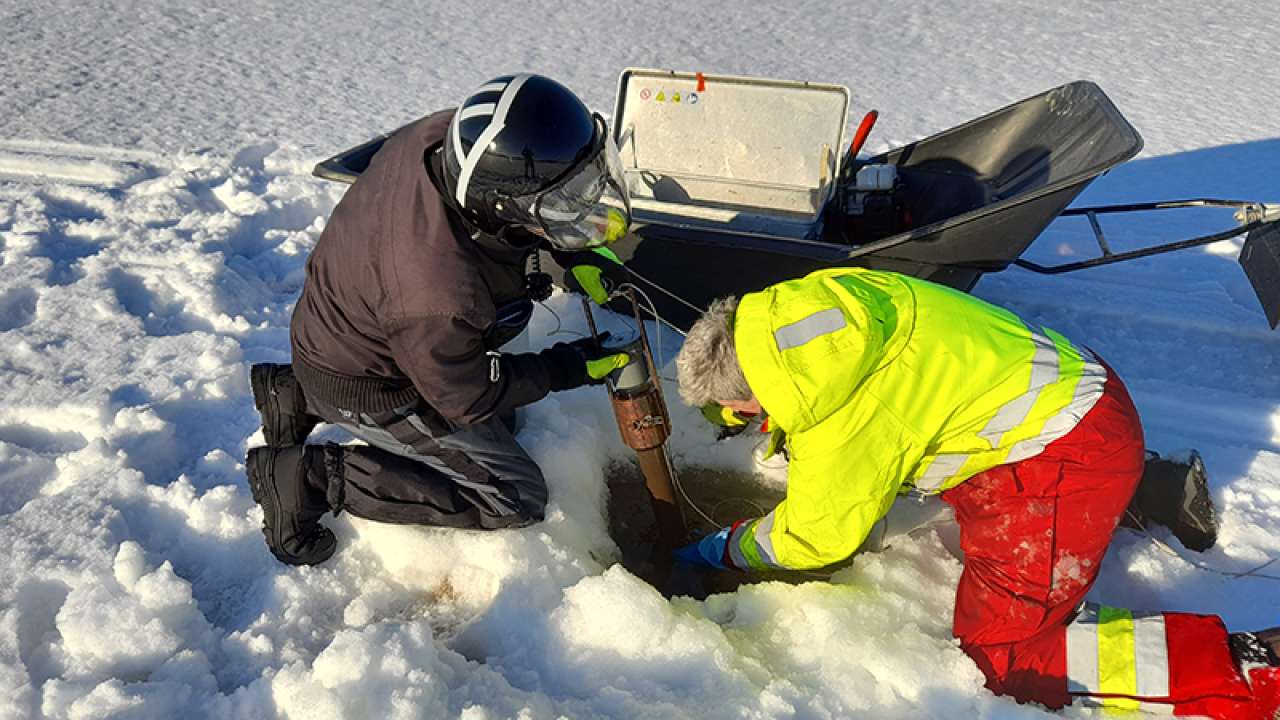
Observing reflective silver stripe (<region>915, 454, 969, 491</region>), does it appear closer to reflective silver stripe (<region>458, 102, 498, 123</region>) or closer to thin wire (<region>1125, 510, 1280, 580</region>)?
thin wire (<region>1125, 510, 1280, 580</region>)

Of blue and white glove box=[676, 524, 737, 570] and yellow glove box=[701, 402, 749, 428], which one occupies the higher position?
yellow glove box=[701, 402, 749, 428]

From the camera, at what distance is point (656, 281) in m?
3.23

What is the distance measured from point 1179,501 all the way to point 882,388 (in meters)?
1.38

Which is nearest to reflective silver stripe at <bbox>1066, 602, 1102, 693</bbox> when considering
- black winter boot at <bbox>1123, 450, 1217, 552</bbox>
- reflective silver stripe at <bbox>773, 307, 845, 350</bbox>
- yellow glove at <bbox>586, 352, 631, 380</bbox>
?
black winter boot at <bbox>1123, 450, 1217, 552</bbox>

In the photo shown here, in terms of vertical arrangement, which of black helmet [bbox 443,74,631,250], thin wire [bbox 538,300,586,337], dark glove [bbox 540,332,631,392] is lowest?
thin wire [bbox 538,300,586,337]

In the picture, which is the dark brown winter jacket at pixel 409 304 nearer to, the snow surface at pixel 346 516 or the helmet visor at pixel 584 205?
the helmet visor at pixel 584 205

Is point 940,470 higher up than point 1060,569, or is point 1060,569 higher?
→ point 940,470

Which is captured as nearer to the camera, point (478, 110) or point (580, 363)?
point (478, 110)

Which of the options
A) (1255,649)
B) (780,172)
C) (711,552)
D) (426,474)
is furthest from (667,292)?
(1255,649)

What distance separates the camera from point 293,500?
241 cm

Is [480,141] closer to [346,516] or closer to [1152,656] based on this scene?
[346,516]

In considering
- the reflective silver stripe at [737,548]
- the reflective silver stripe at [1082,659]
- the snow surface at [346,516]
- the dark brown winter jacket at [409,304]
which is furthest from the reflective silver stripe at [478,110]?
the reflective silver stripe at [1082,659]

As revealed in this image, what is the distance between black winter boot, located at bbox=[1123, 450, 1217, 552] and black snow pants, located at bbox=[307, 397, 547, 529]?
6.53 feet

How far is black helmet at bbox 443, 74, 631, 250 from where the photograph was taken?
198 cm
